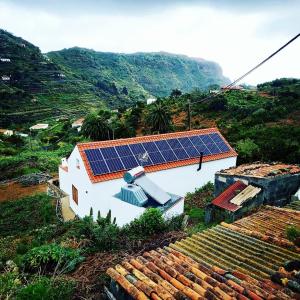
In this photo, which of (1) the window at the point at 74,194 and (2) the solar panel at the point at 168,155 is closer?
(1) the window at the point at 74,194

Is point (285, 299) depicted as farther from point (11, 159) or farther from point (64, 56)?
point (64, 56)

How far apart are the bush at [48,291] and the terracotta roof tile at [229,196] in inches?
372

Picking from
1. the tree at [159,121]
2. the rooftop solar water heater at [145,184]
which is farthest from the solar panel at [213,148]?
the tree at [159,121]

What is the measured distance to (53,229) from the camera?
53.6 feet

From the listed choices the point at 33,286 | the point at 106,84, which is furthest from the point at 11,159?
the point at 106,84

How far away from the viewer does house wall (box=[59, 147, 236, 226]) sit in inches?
647

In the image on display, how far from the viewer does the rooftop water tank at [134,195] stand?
51.3 ft

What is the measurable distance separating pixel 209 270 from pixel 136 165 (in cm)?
1325

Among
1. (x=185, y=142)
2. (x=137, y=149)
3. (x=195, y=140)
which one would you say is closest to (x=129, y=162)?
(x=137, y=149)

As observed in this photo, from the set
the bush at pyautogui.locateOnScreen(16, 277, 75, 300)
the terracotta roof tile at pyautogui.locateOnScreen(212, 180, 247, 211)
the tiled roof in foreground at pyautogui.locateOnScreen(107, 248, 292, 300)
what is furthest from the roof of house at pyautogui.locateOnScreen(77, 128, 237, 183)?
the tiled roof in foreground at pyautogui.locateOnScreen(107, 248, 292, 300)

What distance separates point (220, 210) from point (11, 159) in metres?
34.4

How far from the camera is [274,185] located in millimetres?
15414

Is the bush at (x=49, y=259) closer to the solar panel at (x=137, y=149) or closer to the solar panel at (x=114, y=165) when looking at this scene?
the solar panel at (x=114, y=165)

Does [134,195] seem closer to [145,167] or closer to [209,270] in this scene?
[145,167]
